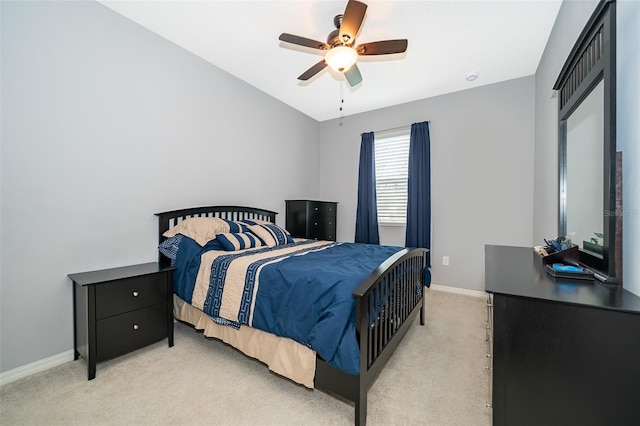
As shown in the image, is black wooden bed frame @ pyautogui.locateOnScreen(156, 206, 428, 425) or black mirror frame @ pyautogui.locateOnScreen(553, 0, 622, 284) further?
black wooden bed frame @ pyautogui.locateOnScreen(156, 206, 428, 425)

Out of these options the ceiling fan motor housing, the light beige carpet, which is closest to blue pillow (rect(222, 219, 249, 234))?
the light beige carpet

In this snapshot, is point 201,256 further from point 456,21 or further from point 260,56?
point 456,21

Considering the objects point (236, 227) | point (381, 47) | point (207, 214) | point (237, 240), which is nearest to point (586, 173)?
point (381, 47)

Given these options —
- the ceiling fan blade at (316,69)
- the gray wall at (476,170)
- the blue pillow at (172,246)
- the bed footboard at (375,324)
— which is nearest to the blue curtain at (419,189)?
the gray wall at (476,170)

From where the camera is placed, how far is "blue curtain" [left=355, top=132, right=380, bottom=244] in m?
4.35

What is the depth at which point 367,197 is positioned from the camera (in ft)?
14.5

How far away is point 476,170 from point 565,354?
10.4 feet

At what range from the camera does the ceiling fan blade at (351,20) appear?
173 centimetres

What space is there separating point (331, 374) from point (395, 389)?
566mm

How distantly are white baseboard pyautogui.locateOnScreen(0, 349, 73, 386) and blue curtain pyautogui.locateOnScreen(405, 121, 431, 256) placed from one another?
3.91 metres

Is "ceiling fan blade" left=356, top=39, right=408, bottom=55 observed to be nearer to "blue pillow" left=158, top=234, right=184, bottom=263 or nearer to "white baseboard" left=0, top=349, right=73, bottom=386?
"blue pillow" left=158, top=234, right=184, bottom=263

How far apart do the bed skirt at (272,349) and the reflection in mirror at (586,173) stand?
1.60 meters

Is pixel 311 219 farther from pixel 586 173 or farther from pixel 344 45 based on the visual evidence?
pixel 586 173

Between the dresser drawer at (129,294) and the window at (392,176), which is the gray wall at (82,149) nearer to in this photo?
the dresser drawer at (129,294)
